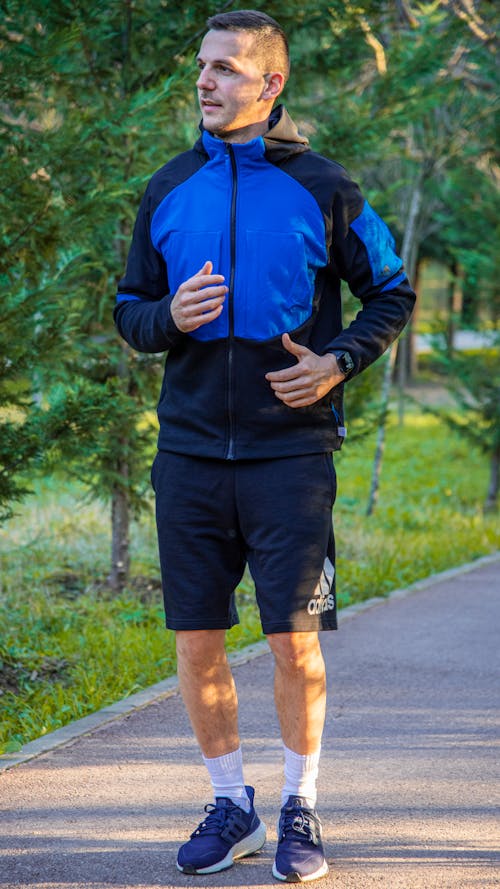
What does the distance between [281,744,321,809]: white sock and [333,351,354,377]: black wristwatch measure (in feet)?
3.49

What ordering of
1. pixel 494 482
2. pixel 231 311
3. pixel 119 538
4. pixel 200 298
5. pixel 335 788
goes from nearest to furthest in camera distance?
pixel 200 298, pixel 231 311, pixel 335 788, pixel 119 538, pixel 494 482

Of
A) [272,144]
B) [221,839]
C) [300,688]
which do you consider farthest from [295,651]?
[272,144]

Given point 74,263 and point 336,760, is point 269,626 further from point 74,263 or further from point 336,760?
point 74,263

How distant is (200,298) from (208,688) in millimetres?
1104

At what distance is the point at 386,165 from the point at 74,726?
10624 mm

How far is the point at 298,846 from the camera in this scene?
3184 millimetres

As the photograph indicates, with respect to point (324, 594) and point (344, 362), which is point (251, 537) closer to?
point (324, 594)

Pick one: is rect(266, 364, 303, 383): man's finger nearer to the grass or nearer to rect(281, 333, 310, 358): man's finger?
rect(281, 333, 310, 358): man's finger

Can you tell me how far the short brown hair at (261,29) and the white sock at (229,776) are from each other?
1.93 metres

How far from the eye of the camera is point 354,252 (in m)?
3.18

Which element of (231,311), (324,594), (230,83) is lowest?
(324,594)

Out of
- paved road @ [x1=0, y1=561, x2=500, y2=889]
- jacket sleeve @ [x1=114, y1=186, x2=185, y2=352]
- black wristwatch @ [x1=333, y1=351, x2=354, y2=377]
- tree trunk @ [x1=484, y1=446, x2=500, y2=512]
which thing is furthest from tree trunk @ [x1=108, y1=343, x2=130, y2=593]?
tree trunk @ [x1=484, y1=446, x2=500, y2=512]

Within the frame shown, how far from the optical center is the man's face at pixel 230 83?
10.1 feet

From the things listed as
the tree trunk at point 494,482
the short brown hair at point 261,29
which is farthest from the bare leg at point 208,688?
the tree trunk at point 494,482
